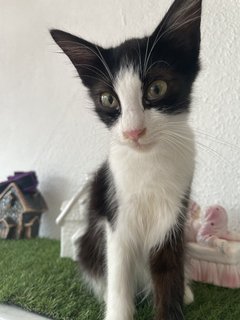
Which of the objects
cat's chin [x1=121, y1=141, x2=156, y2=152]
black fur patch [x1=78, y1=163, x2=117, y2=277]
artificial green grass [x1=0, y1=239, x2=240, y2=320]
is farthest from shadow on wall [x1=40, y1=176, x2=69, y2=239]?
cat's chin [x1=121, y1=141, x2=156, y2=152]

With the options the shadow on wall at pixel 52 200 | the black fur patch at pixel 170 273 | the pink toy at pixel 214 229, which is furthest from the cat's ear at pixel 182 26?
the shadow on wall at pixel 52 200

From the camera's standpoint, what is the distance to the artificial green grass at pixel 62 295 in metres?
0.81

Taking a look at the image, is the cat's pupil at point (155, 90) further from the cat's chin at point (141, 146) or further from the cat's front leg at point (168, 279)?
the cat's front leg at point (168, 279)

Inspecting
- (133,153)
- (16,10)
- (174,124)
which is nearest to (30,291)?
(133,153)

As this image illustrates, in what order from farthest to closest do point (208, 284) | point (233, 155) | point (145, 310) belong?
point (233, 155) < point (208, 284) < point (145, 310)

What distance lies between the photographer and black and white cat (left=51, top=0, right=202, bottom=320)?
2.36ft

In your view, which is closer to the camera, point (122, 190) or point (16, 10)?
point (122, 190)

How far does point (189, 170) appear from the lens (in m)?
0.81

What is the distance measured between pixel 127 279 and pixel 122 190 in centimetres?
19

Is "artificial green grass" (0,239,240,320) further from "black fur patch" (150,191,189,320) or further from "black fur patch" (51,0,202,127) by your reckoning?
"black fur patch" (51,0,202,127)

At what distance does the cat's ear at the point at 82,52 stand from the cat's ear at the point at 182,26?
0.13 m

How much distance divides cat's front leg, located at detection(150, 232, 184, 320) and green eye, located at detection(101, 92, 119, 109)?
1.00 ft

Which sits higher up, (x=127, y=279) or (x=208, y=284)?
(x=127, y=279)

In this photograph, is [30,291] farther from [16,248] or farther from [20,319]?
[16,248]
